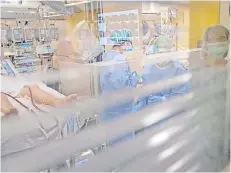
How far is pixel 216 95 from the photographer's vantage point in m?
1.17

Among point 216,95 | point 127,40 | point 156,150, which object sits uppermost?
point 127,40

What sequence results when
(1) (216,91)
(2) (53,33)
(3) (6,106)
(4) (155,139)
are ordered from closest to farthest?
(3) (6,106) < (4) (155,139) < (2) (53,33) < (1) (216,91)

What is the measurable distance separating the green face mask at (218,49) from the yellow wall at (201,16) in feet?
0.34

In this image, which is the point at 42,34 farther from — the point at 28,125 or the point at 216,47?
the point at 216,47

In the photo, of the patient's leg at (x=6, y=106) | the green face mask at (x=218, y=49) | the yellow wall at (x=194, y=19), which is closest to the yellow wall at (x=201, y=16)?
the yellow wall at (x=194, y=19)

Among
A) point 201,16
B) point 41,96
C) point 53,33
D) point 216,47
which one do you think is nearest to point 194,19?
point 201,16

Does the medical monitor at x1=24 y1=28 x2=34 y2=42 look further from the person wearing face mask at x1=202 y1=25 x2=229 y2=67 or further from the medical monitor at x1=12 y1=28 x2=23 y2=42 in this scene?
the person wearing face mask at x1=202 y1=25 x2=229 y2=67

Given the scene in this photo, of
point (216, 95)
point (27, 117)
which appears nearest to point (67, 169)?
point (27, 117)

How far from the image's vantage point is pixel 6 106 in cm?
54

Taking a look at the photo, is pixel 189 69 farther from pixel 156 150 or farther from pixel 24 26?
pixel 24 26

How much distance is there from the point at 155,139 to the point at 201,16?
739 mm

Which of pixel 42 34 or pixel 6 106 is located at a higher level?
pixel 42 34

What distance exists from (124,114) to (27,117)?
29 centimetres

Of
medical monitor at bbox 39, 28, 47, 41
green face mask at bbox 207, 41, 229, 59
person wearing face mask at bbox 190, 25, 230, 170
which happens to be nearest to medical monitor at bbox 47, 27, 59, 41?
medical monitor at bbox 39, 28, 47, 41
